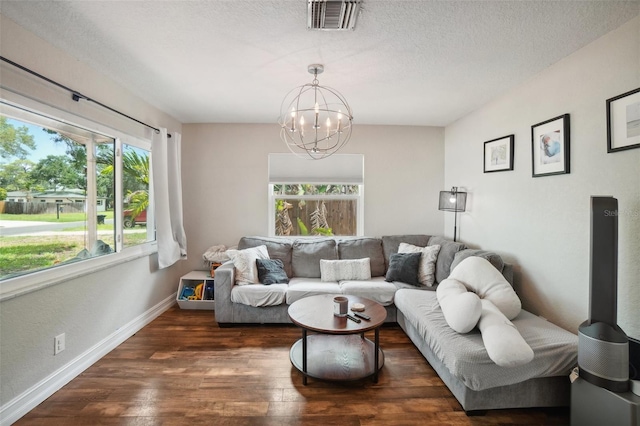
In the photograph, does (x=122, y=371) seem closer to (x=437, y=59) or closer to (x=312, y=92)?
(x=312, y=92)

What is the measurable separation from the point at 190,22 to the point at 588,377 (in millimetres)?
3089

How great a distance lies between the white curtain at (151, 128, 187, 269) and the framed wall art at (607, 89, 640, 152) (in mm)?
3920

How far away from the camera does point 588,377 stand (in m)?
Answer: 1.68

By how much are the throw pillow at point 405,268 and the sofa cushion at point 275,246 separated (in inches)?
48.7

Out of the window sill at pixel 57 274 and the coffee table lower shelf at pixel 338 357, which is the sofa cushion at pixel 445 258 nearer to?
the coffee table lower shelf at pixel 338 357

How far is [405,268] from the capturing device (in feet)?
11.2

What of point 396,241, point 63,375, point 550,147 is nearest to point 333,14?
point 550,147

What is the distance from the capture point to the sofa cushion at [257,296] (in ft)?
10.4

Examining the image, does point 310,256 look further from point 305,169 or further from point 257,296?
point 305,169

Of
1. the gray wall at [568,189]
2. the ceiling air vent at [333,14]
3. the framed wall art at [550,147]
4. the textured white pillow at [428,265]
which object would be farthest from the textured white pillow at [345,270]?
the ceiling air vent at [333,14]

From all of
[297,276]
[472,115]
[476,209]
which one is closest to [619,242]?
[476,209]

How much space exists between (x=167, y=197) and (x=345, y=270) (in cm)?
223

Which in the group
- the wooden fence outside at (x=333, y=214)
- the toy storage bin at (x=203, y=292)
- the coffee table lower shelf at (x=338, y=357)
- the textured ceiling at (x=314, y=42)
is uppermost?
the textured ceiling at (x=314, y=42)

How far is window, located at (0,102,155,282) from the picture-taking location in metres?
1.95
